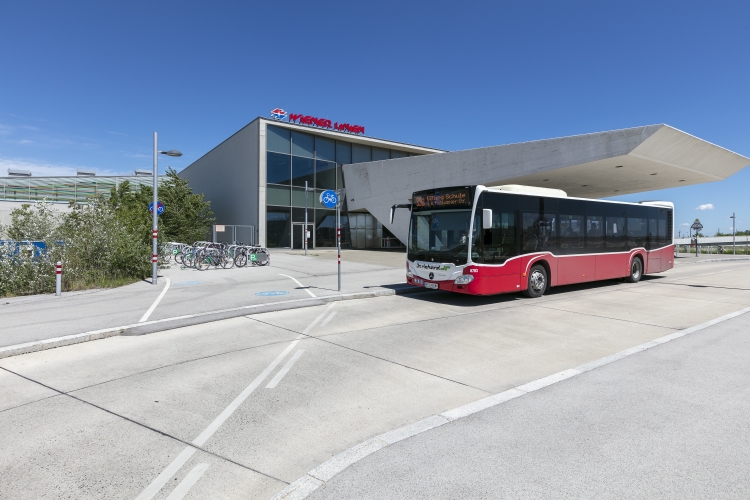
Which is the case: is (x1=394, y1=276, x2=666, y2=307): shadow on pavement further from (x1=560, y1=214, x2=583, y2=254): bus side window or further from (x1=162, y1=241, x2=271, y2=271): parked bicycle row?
(x1=162, y1=241, x2=271, y2=271): parked bicycle row

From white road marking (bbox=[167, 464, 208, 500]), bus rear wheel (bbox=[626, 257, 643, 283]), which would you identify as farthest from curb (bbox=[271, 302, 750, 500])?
bus rear wheel (bbox=[626, 257, 643, 283])

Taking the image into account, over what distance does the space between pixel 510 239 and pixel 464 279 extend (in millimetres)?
1867

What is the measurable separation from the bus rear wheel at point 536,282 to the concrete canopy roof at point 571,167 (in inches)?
511

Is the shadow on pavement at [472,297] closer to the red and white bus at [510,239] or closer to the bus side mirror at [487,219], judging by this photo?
the red and white bus at [510,239]

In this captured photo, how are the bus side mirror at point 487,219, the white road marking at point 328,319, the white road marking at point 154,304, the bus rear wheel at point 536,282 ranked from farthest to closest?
the bus rear wheel at point 536,282, the bus side mirror at point 487,219, the white road marking at point 154,304, the white road marking at point 328,319

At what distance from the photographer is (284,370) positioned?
5.94 meters

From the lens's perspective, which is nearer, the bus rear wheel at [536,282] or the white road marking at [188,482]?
the white road marking at [188,482]

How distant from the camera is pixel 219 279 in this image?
55.7ft

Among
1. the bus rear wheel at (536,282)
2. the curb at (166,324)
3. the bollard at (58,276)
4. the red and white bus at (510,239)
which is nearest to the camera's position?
the curb at (166,324)

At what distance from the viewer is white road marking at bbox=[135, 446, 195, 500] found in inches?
122

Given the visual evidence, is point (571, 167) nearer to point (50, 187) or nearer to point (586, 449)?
point (586, 449)

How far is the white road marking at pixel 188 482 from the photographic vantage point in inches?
121

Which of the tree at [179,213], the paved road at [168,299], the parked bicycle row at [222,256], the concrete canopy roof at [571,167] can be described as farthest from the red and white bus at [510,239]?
the tree at [179,213]

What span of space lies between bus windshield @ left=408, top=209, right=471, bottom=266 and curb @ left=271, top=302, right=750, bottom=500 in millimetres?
5095
